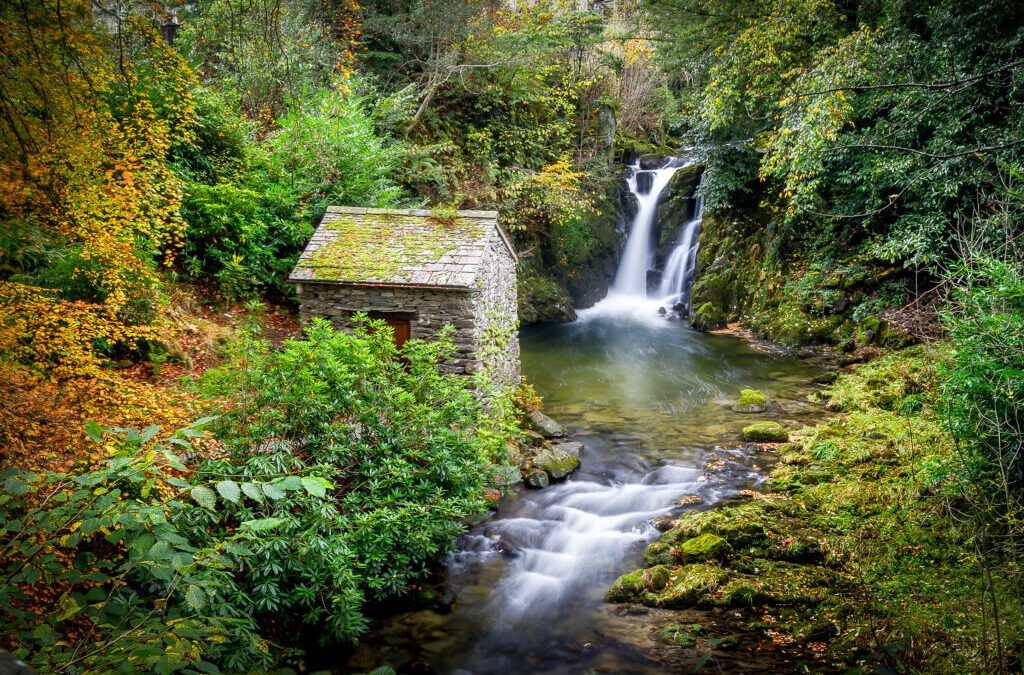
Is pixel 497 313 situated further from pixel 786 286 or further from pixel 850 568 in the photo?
pixel 786 286

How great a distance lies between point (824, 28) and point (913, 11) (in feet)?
5.65

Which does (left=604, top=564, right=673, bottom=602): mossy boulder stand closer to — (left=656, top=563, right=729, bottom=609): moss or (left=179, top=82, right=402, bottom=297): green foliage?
(left=656, top=563, right=729, bottom=609): moss

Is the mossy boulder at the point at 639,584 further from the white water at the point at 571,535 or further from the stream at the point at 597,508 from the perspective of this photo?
the white water at the point at 571,535

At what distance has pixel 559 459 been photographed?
9203 millimetres

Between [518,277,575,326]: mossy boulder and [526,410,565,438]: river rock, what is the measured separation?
8.94 metres

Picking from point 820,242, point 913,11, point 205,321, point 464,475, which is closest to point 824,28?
point 913,11

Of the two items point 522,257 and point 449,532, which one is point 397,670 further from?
point 522,257

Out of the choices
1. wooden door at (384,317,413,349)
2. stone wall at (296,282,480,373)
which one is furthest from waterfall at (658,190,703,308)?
wooden door at (384,317,413,349)

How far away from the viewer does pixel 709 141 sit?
1922 cm

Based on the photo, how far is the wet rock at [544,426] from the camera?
10.4 meters

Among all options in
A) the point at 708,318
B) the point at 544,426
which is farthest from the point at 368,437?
the point at 708,318

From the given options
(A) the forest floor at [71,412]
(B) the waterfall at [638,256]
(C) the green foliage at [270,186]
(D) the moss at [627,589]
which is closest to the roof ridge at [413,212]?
(C) the green foliage at [270,186]

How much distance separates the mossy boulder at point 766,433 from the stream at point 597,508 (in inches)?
10.1

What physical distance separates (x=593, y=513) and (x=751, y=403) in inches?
214
